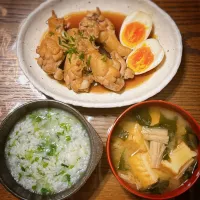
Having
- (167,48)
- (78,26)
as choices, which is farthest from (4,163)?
(167,48)

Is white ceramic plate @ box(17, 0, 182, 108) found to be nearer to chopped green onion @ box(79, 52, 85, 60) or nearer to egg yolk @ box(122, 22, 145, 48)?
egg yolk @ box(122, 22, 145, 48)

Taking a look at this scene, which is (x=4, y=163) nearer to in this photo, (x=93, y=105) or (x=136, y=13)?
(x=93, y=105)

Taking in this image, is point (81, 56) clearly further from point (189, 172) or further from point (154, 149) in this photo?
point (189, 172)

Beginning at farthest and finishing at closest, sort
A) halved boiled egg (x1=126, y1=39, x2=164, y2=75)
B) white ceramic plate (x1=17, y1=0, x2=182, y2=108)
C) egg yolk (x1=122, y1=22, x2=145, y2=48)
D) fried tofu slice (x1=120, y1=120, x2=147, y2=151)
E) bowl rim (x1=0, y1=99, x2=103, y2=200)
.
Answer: egg yolk (x1=122, y1=22, x2=145, y2=48)
halved boiled egg (x1=126, y1=39, x2=164, y2=75)
white ceramic plate (x1=17, y1=0, x2=182, y2=108)
fried tofu slice (x1=120, y1=120, x2=147, y2=151)
bowl rim (x1=0, y1=99, x2=103, y2=200)

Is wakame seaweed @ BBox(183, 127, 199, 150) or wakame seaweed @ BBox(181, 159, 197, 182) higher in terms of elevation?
wakame seaweed @ BBox(183, 127, 199, 150)

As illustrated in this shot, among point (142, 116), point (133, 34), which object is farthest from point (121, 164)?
point (133, 34)

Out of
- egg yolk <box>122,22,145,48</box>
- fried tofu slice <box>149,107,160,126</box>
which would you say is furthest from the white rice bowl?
egg yolk <box>122,22,145,48</box>

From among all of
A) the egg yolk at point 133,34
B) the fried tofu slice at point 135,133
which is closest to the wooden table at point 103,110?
the fried tofu slice at point 135,133
